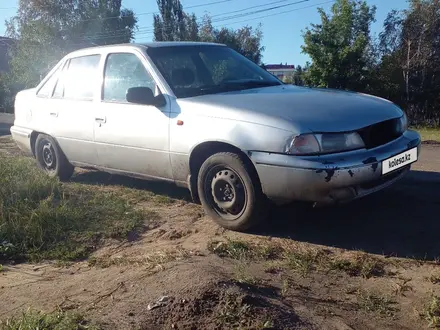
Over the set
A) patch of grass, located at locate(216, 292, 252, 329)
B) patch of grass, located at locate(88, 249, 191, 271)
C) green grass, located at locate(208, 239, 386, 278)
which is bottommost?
patch of grass, located at locate(88, 249, 191, 271)

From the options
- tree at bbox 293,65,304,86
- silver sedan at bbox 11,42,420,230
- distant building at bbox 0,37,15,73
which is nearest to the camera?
silver sedan at bbox 11,42,420,230

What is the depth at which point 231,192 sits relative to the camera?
4469 mm

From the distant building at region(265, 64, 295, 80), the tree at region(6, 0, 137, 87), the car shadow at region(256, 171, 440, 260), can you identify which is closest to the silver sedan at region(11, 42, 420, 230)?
the car shadow at region(256, 171, 440, 260)

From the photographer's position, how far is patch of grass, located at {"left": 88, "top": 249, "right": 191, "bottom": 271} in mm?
3758

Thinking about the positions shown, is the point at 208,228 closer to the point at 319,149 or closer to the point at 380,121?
the point at 319,149

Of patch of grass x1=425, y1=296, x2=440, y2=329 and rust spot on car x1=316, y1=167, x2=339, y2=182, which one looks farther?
rust spot on car x1=316, y1=167, x2=339, y2=182

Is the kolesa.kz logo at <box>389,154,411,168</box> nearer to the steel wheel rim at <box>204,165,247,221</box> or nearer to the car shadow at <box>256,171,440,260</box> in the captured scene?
the car shadow at <box>256,171,440,260</box>

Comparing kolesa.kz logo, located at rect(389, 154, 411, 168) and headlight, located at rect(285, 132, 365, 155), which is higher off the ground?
headlight, located at rect(285, 132, 365, 155)

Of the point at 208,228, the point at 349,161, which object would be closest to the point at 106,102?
the point at 208,228

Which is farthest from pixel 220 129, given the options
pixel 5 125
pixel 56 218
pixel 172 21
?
pixel 172 21

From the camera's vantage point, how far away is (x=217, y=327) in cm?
271

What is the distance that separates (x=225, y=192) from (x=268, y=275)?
1184mm

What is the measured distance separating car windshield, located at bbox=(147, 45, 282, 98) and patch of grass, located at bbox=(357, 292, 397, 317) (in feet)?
8.47

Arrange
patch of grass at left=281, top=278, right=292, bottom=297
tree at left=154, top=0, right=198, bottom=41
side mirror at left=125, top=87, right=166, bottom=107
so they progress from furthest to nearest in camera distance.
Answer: tree at left=154, top=0, right=198, bottom=41 < side mirror at left=125, top=87, right=166, bottom=107 < patch of grass at left=281, top=278, right=292, bottom=297
